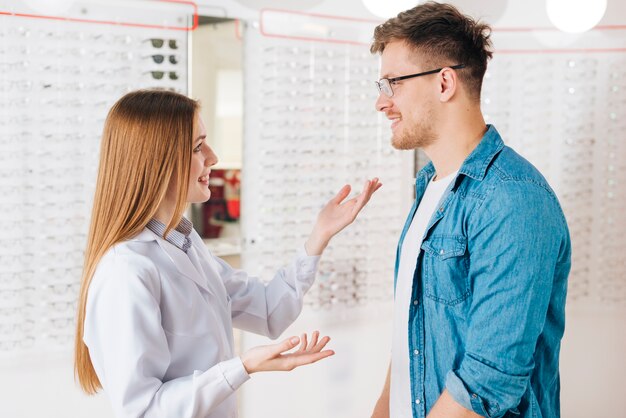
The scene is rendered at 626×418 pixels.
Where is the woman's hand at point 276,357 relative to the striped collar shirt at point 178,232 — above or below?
below

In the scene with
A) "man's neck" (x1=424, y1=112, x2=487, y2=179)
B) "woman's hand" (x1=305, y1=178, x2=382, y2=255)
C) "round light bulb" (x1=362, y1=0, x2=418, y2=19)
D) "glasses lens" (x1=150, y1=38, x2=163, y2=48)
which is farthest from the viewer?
"round light bulb" (x1=362, y1=0, x2=418, y2=19)

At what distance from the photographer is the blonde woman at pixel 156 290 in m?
1.48

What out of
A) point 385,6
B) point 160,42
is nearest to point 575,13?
point 385,6

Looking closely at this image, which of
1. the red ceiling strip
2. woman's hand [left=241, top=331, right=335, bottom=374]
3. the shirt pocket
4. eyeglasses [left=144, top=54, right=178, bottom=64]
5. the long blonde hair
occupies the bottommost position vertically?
woman's hand [left=241, top=331, right=335, bottom=374]

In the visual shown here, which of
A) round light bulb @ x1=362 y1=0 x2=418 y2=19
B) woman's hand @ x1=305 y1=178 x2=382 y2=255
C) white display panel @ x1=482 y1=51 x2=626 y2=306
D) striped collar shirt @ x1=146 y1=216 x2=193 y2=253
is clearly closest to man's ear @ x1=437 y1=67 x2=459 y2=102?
woman's hand @ x1=305 y1=178 x2=382 y2=255

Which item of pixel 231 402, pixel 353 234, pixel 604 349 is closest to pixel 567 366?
pixel 604 349

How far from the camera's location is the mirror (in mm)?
2717

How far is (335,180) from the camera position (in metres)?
3.04

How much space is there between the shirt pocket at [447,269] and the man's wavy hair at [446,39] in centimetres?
42

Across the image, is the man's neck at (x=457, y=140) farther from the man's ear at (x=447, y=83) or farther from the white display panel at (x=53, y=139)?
the white display panel at (x=53, y=139)

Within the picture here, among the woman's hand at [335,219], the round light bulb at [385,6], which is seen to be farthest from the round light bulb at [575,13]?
the woman's hand at [335,219]

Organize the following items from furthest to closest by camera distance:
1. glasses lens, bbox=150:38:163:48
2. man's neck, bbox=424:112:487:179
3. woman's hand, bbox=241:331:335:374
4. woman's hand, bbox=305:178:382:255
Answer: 1. glasses lens, bbox=150:38:163:48
2. woman's hand, bbox=305:178:382:255
3. man's neck, bbox=424:112:487:179
4. woman's hand, bbox=241:331:335:374

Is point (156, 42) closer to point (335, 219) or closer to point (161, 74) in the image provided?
point (161, 74)

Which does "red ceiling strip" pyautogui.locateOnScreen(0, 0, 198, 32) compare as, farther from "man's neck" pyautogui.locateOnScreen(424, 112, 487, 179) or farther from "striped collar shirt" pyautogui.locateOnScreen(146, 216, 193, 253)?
"man's neck" pyautogui.locateOnScreen(424, 112, 487, 179)
